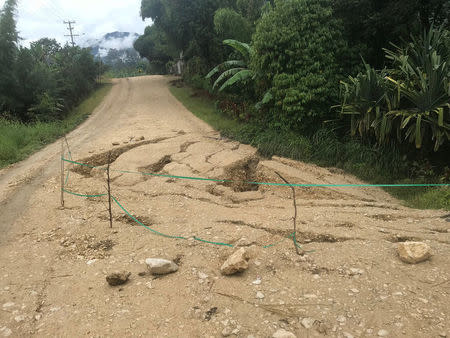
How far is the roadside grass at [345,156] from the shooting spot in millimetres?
4780

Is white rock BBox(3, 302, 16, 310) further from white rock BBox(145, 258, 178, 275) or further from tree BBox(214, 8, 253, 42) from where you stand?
tree BBox(214, 8, 253, 42)

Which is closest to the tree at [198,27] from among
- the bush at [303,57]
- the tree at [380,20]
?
the bush at [303,57]

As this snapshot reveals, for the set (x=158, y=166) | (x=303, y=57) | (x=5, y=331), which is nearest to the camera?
(x=5, y=331)

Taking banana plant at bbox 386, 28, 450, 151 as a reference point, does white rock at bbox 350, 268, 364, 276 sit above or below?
below

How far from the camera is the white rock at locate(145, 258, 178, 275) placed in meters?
2.80

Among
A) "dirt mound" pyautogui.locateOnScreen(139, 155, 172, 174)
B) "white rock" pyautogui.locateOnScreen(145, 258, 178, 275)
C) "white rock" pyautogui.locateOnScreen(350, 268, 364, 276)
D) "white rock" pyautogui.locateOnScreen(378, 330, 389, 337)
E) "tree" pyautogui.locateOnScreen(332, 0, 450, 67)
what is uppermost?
"tree" pyautogui.locateOnScreen(332, 0, 450, 67)

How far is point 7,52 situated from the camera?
12.4 metres

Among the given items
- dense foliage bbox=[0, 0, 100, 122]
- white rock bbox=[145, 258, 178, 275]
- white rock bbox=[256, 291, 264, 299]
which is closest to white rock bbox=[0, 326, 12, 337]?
white rock bbox=[145, 258, 178, 275]

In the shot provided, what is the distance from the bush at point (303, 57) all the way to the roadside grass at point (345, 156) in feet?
A: 1.69

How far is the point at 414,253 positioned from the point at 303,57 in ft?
17.3

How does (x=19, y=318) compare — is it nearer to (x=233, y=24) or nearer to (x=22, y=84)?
(x=233, y=24)

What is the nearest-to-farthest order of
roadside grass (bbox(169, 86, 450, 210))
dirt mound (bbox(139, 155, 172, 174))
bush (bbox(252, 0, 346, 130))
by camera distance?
1. roadside grass (bbox(169, 86, 450, 210))
2. dirt mound (bbox(139, 155, 172, 174))
3. bush (bbox(252, 0, 346, 130))

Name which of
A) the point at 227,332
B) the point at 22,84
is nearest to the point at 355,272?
the point at 227,332

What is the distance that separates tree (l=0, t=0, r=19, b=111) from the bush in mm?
10295
